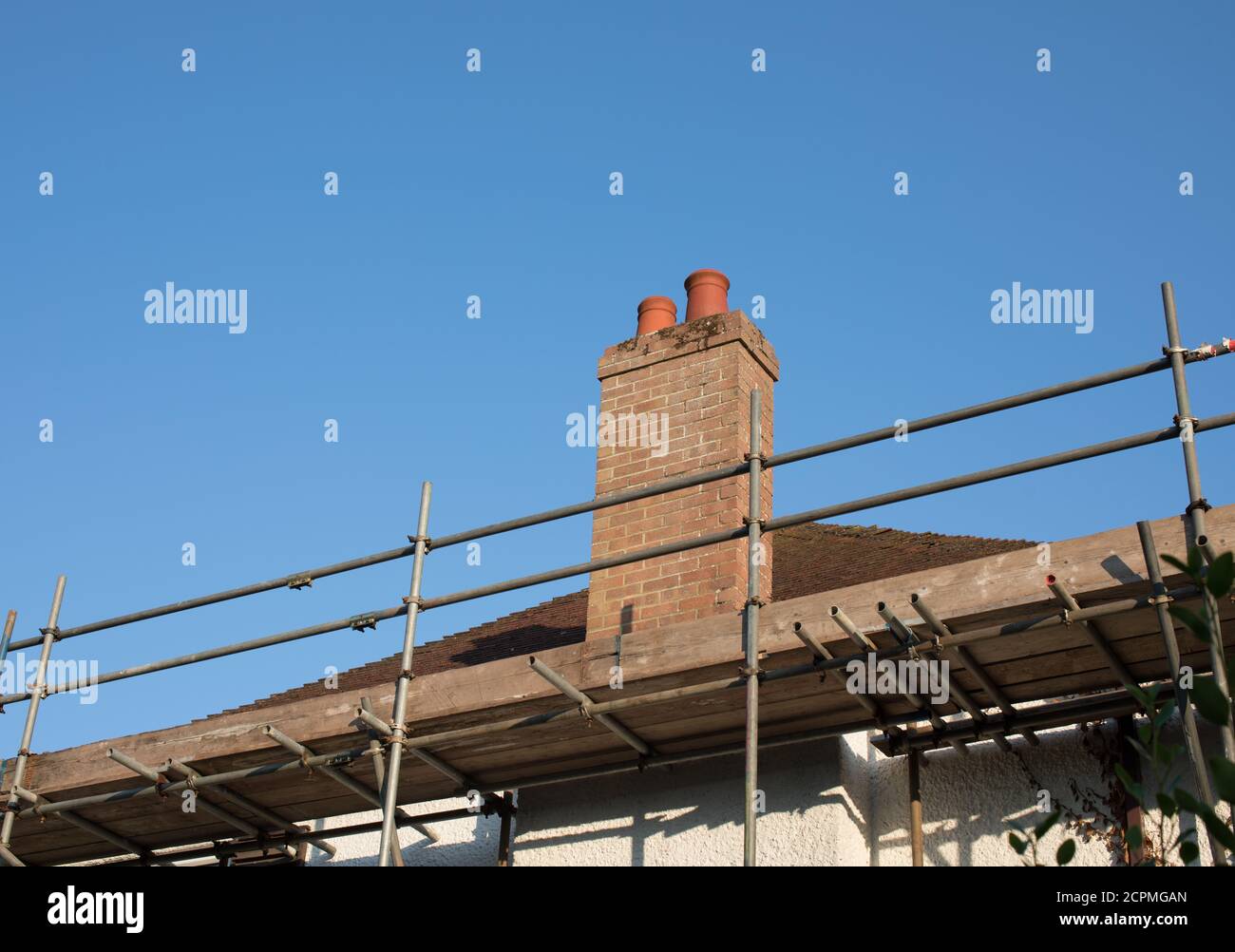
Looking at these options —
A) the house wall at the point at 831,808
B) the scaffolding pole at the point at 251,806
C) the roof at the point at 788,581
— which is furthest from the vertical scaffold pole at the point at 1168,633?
the scaffolding pole at the point at 251,806

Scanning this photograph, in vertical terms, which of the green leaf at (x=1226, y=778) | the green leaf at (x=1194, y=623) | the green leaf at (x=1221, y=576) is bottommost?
the green leaf at (x=1226, y=778)

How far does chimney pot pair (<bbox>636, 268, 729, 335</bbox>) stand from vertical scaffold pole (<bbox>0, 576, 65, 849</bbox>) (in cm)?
419

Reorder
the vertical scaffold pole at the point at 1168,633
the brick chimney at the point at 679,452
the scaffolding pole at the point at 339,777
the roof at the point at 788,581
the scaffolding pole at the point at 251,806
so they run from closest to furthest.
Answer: the vertical scaffold pole at the point at 1168,633
the scaffolding pole at the point at 339,777
the scaffolding pole at the point at 251,806
the brick chimney at the point at 679,452
the roof at the point at 788,581

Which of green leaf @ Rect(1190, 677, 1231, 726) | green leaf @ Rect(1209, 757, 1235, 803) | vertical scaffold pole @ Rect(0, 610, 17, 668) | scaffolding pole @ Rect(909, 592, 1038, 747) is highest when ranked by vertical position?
vertical scaffold pole @ Rect(0, 610, 17, 668)

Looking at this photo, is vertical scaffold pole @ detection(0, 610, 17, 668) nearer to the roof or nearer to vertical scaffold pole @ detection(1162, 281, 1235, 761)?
the roof

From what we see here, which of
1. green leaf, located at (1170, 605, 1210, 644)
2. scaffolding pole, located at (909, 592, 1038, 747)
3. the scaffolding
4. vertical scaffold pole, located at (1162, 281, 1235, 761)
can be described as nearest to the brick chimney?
the scaffolding

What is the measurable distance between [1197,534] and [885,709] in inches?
71.7

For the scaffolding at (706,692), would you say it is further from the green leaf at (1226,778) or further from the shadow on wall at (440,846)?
the green leaf at (1226,778)

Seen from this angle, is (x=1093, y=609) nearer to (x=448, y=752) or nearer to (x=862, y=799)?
(x=862, y=799)

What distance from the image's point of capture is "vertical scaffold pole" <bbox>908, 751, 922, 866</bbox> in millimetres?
7141

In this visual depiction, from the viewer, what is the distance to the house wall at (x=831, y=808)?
7.00m

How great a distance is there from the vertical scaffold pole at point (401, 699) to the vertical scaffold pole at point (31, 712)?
247 cm

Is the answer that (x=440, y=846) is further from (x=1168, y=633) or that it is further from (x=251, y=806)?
(x=1168, y=633)
